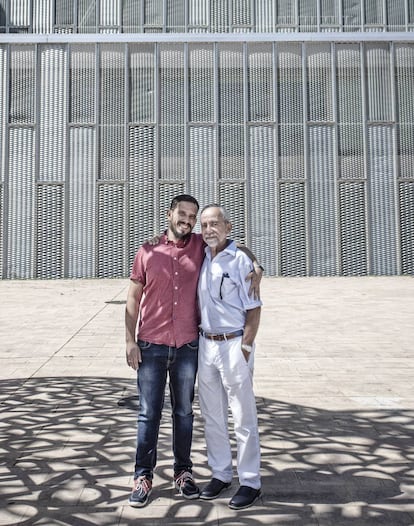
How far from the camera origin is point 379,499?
3.21 m

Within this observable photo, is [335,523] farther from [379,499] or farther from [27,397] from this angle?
[27,397]

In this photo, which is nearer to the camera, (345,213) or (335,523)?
(335,523)

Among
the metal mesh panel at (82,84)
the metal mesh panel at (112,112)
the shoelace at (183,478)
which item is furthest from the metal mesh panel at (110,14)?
the shoelace at (183,478)

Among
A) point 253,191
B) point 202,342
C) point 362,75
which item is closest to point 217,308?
point 202,342

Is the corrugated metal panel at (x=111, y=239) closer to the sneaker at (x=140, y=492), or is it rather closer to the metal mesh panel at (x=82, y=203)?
the metal mesh panel at (x=82, y=203)

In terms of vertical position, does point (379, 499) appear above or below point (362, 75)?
below

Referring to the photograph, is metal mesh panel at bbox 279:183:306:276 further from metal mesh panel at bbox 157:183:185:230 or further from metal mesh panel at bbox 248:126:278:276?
metal mesh panel at bbox 157:183:185:230

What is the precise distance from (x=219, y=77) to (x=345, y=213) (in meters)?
8.45

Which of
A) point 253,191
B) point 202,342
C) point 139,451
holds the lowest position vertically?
point 139,451

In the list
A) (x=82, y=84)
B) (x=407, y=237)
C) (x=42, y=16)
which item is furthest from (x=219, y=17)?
(x=407, y=237)

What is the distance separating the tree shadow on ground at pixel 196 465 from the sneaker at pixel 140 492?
5 centimetres

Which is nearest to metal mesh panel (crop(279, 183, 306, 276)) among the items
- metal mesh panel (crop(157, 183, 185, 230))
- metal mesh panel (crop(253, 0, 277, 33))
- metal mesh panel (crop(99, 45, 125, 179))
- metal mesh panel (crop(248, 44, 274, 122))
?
metal mesh panel (crop(248, 44, 274, 122))

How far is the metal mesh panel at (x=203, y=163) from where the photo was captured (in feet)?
73.4

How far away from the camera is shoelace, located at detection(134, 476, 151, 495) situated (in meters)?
3.16
